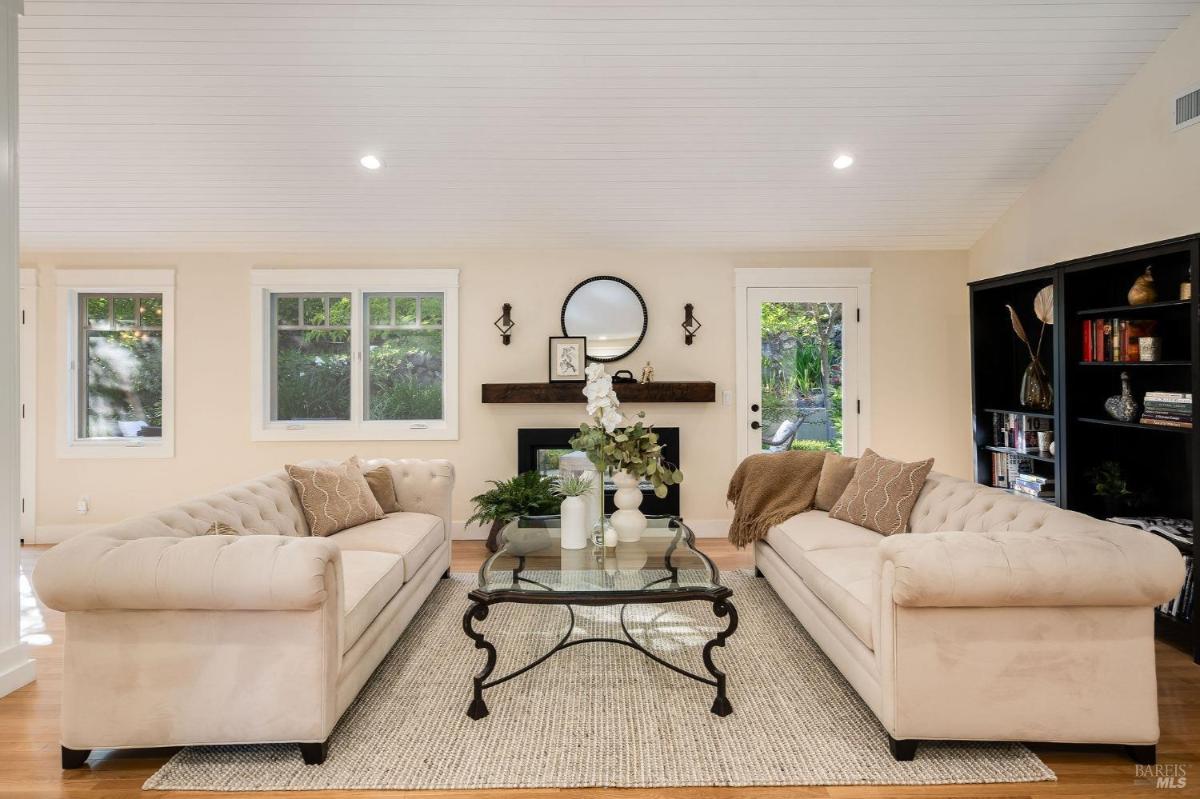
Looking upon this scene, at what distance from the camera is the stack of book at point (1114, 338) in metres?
3.43

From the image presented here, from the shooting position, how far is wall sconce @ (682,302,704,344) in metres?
5.18

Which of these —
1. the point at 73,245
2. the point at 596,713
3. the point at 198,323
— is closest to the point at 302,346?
the point at 198,323

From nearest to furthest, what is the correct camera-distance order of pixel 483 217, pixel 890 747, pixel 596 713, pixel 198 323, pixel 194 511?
pixel 890 747 → pixel 596 713 → pixel 194 511 → pixel 483 217 → pixel 198 323

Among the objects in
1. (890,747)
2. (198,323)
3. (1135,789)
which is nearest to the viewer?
(1135,789)

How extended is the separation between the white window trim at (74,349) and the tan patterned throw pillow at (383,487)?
7.64ft

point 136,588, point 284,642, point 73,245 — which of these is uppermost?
point 73,245

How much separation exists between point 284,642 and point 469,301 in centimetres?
346

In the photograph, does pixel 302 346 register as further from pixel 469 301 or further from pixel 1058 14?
pixel 1058 14

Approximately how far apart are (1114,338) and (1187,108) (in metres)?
1.10

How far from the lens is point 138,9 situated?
316cm

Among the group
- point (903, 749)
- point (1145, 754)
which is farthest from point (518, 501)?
point (1145, 754)

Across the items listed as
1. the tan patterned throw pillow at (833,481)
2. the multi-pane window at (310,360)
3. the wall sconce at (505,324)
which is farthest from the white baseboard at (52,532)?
the tan patterned throw pillow at (833,481)

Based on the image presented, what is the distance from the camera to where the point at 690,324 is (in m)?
5.18

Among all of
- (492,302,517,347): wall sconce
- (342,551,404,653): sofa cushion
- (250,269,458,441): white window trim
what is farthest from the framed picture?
(342,551,404,653): sofa cushion
